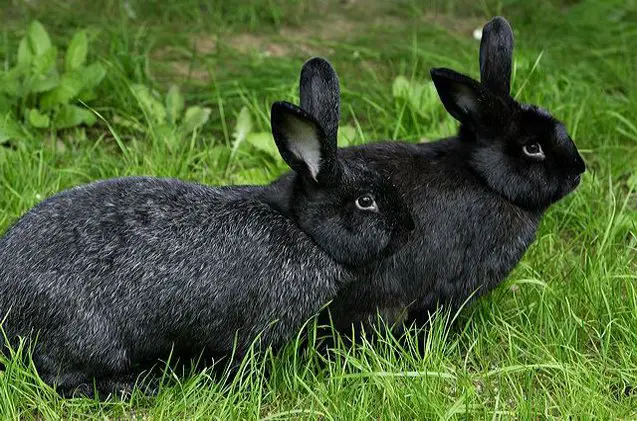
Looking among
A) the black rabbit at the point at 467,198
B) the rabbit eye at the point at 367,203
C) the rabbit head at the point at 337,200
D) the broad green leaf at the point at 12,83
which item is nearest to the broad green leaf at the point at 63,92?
the broad green leaf at the point at 12,83

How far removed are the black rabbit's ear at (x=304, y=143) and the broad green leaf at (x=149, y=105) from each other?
6.22 ft

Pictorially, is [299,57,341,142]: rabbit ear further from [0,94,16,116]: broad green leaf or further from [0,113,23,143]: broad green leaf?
[0,94,16,116]: broad green leaf

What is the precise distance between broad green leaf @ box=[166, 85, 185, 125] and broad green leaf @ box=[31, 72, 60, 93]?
1.97 feet

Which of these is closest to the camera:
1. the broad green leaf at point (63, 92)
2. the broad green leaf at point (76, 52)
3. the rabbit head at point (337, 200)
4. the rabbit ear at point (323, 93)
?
the rabbit head at point (337, 200)

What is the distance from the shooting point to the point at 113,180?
4844 millimetres

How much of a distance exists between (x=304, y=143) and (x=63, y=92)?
2170mm

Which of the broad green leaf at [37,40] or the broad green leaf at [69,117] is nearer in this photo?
the broad green leaf at [69,117]

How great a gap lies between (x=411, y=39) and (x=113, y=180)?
3.08m

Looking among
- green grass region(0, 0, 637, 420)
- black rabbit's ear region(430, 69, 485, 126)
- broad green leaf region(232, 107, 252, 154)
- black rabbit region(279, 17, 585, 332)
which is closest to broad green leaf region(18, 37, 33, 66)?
green grass region(0, 0, 637, 420)

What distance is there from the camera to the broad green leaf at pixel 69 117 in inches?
250

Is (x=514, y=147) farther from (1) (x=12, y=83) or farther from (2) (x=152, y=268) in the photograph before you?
(1) (x=12, y=83)

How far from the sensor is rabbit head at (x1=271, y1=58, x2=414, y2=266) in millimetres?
4625

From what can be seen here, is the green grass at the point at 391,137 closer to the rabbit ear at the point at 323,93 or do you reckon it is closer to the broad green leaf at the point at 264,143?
the broad green leaf at the point at 264,143

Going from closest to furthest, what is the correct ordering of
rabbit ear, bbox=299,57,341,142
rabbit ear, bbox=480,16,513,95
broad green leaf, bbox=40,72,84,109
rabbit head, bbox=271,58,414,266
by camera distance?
rabbit head, bbox=271,58,414,266
rabbit ear, bbox=299,57,341,142
rabbit ear, bbox=480,16,513,95
broad green leaf, bbox=40,72,84,109
